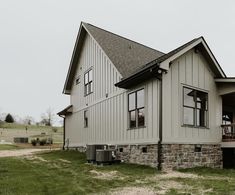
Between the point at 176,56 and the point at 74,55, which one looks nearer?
the point at 176,56

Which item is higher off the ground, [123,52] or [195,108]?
[123,52]

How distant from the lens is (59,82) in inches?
2842

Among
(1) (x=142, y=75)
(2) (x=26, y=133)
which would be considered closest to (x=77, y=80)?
(1) (x=142, y=75)

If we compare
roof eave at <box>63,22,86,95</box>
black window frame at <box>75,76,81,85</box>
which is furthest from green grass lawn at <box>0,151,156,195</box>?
roof eave at <box>63,22,86,95</box>

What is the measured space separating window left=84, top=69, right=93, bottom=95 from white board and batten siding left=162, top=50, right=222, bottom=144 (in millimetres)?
7646

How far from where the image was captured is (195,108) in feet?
47.8

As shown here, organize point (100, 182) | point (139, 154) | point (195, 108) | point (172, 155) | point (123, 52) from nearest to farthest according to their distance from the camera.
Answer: point (100, 182) < point (172, 155) < point (139, 154) < point (195, 108) < point (123, 52)

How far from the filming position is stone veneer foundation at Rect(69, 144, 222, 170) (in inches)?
510

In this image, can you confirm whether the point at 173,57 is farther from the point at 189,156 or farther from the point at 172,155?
the point at 189,156

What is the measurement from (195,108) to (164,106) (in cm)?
206

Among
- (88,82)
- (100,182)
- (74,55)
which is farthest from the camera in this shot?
(74,55)

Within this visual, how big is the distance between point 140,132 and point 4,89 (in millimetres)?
72203

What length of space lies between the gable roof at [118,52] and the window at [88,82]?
214 cm

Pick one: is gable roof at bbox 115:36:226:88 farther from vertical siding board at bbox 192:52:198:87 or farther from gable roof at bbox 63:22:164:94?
gable roof at bbox 63:22:164:94
